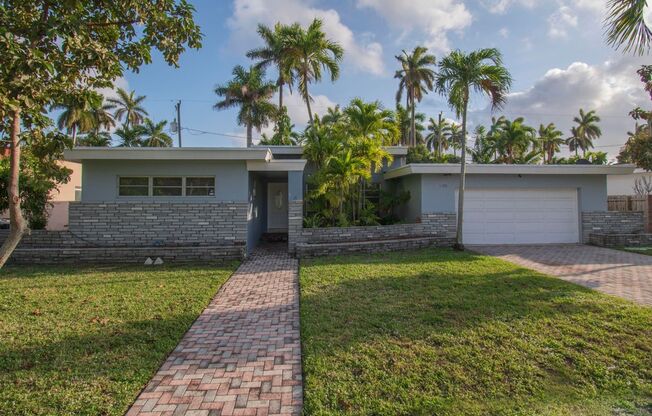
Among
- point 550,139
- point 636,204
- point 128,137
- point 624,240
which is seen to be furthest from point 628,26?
point 550,139

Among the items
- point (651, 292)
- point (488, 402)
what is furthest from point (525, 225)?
point (488, 402)

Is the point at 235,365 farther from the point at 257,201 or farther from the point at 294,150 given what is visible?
the point at 294,150

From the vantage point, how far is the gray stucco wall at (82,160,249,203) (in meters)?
10.5

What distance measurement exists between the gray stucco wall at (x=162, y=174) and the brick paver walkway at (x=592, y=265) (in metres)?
7.78

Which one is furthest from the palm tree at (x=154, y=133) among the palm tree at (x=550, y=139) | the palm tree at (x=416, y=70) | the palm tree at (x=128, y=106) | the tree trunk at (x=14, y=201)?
the palm tree at (x=550, y=139)

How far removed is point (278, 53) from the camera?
58.7 ft

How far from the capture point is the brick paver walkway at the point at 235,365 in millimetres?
3062

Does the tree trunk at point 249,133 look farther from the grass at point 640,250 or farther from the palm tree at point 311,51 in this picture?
the grass at point 640,250

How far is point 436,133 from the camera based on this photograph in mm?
46812

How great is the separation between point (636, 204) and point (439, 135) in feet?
104

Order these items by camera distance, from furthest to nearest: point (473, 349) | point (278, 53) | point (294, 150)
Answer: point (278, 53) < point (294, 150) < point (473, 349)

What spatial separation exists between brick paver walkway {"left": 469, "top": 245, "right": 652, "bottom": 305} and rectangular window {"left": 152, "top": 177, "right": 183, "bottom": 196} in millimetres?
9396

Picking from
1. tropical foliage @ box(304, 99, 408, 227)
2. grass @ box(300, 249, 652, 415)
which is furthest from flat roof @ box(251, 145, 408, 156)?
grass @ box(300, 249, 652, 415)

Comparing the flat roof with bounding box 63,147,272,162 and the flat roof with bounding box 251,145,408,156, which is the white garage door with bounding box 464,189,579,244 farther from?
the flat roof with bounding box 63,147,272,162
